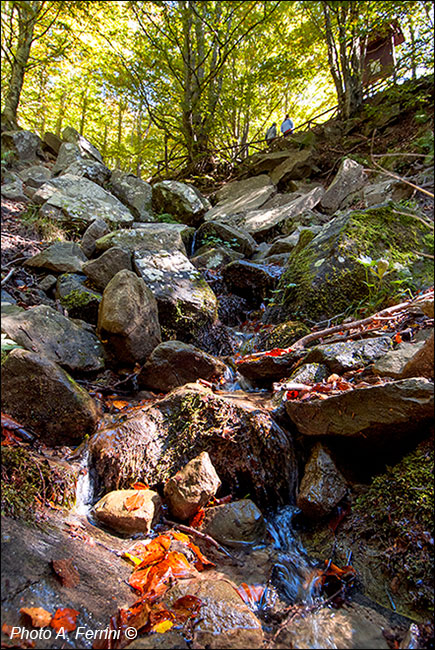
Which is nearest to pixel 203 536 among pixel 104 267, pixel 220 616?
pixel 220 616

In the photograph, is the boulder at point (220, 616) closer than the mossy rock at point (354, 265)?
Yes

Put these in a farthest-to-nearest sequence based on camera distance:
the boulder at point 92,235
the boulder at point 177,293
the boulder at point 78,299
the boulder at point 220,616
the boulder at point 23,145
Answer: the boulder at point 23,145 → the boulder at point 92,235 → the boulder at point 177,293 → the boulder at point 78,299 → the boulder at point 220,616

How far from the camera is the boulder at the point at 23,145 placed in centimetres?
892

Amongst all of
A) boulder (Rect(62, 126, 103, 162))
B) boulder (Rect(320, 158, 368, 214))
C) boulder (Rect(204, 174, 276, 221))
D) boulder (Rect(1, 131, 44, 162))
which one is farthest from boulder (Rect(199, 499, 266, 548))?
boulder (Rect(62, 126, 103, 162))

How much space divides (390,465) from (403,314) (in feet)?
5.17

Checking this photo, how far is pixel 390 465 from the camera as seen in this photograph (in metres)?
2.12

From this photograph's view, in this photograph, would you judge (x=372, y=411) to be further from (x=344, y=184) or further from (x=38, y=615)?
(x=344, y=184)

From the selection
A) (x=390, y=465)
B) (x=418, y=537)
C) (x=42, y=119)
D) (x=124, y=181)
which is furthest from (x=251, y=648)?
(x=42, y=119)

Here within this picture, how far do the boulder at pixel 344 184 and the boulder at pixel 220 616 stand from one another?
8.29 meters

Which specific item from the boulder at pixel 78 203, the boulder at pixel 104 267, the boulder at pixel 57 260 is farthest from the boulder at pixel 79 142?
the boulder at pixel 104 267

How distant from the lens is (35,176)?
8.07 m

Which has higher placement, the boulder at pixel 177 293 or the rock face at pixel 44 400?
the boulder at pixel 177 293

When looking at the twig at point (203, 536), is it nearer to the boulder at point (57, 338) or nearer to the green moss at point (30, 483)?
the green moss at point (30, 483)

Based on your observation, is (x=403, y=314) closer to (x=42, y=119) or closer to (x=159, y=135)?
(x=42, y=119)
